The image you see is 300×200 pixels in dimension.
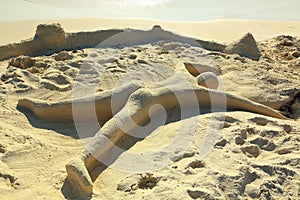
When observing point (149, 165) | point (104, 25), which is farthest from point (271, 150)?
point (104, 25)

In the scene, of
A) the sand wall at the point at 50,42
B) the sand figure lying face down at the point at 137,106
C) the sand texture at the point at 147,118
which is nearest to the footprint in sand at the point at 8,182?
the sand texture at the point at 147,118

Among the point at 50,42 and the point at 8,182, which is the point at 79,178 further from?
the point at 50,42

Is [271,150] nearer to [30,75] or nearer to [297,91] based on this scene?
[297,91]

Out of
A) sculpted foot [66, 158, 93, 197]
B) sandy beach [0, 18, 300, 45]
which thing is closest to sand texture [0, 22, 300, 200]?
sculpted foot [66, 158, 93, 197]

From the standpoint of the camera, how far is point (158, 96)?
3221 millimetres

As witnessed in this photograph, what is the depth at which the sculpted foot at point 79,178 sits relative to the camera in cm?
241

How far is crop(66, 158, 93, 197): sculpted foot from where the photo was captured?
94.7 inches

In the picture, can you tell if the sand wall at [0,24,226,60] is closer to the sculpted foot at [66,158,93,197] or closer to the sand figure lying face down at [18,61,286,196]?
the sand figure lying face down at [18,61,286,196]

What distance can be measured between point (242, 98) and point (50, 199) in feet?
5.89

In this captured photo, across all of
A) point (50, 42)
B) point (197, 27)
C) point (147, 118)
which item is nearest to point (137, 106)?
point (147, 118)

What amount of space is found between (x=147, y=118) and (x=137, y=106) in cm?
12

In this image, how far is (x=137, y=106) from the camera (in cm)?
309

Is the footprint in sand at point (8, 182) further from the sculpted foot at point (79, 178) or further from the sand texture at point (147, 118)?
the sculpted foot at point (79, 178)

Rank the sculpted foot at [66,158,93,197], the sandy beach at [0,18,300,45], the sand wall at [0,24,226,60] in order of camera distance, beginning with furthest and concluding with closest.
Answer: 1. the sandy beach at [0,18,300,45]
2. the sand wall at [0,24,226,60]
3. the sculpted foot at [66,158,93,197]
